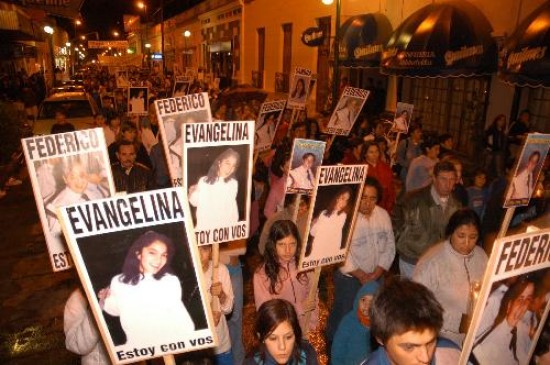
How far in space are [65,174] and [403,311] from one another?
2.87m

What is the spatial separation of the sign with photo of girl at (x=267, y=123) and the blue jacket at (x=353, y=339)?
207 inches

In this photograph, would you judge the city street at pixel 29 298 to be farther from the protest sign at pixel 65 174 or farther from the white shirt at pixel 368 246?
the white shirt at pixel 368 246

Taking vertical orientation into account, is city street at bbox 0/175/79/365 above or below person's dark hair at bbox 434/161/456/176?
below

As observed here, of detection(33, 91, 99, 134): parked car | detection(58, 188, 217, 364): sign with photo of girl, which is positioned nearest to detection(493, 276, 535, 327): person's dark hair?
detection(58, 188, 217, 364): sign with photo of girl

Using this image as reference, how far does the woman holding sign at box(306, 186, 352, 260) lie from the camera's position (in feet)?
14.4

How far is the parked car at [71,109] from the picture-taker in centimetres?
1293

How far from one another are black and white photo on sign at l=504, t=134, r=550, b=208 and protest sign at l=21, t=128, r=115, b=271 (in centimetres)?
369

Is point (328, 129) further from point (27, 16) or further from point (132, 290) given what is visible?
point (27, 16)

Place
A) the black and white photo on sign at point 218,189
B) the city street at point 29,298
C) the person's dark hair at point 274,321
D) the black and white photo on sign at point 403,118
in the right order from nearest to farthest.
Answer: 1. the person's dark hair at point 274,321
2. the black and white photo on sign at point 218,189
3. the city street at point 29,298
4. the black and white photo on sign at point 403,118

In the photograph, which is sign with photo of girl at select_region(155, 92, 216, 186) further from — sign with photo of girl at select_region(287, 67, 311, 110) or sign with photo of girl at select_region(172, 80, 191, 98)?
sign with photo of girl at select_region(172, 80, 191, 98)

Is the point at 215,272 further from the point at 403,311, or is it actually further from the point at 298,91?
the point at 298,91

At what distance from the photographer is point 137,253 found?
2740 mm

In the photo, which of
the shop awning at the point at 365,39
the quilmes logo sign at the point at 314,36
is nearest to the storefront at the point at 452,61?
the shop awning at the point at 365,39

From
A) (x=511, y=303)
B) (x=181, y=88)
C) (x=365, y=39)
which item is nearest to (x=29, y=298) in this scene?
(x=511, y=303)
